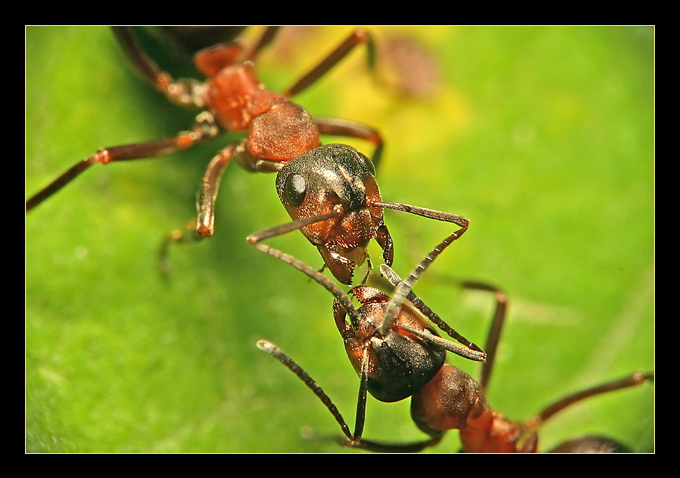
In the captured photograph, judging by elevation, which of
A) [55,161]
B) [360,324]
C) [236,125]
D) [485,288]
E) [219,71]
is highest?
[219,71]

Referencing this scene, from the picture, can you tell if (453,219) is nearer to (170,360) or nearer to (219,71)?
(170,360)

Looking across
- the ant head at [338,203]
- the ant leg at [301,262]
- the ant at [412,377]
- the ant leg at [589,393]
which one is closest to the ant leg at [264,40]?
the ant head at [338,203]

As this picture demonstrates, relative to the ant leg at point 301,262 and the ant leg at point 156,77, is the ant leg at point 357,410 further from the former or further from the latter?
the ant leg at point 156,77

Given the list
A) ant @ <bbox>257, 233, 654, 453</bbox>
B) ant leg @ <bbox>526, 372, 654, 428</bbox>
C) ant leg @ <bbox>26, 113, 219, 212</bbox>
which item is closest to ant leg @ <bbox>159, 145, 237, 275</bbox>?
ant leg @ <bbox>26, 113, 219, 212</bbox>

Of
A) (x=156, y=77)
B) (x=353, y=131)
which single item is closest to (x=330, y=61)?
(x=353, y=131)

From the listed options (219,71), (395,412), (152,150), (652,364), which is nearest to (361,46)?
(219,71)

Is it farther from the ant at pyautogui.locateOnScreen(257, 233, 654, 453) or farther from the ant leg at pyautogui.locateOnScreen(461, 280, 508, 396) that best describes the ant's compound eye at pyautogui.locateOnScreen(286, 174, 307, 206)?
the ant leg at pyautogui.locateOnScreen(461, 280, 508, 396)

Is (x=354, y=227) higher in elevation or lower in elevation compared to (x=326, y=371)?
higher
